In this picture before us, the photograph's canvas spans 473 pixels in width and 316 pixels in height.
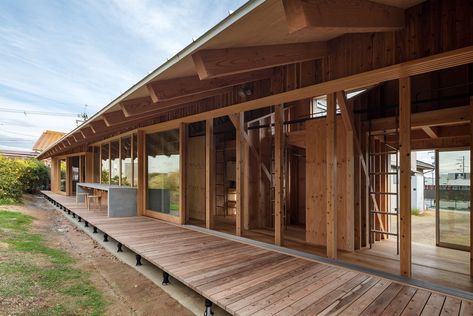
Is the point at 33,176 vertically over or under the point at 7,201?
over

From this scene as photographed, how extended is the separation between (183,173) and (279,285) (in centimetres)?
378

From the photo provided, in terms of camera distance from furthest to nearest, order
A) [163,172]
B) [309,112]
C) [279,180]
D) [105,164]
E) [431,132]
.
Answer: [105,164]
[309,112]
[163,172]
[431,132]
[279,180]

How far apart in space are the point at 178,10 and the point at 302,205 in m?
12.1

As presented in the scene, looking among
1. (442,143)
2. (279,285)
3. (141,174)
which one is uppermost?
(442,143)

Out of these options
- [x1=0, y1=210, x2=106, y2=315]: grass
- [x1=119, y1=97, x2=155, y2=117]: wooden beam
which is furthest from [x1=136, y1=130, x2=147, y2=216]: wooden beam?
[x1=119, y1=97, x2=155, y2=117]: wooden beam

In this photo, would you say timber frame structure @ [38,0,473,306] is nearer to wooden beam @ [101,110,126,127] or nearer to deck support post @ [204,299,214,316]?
wooden beam @ [101,110,126,127]

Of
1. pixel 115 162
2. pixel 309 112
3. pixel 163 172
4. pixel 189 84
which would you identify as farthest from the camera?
pixel 115 162

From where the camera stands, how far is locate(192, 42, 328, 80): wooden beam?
265 centimetres

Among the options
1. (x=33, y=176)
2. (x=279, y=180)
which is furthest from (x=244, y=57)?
(x=33, y=176)

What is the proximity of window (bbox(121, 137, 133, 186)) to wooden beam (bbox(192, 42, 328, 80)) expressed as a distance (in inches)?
242

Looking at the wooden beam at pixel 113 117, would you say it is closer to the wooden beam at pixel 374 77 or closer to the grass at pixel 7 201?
the wooden beam at pixel 374 77

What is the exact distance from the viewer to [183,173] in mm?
6008

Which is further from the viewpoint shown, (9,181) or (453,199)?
(9,181)

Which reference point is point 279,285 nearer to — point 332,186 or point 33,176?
point 332,186
